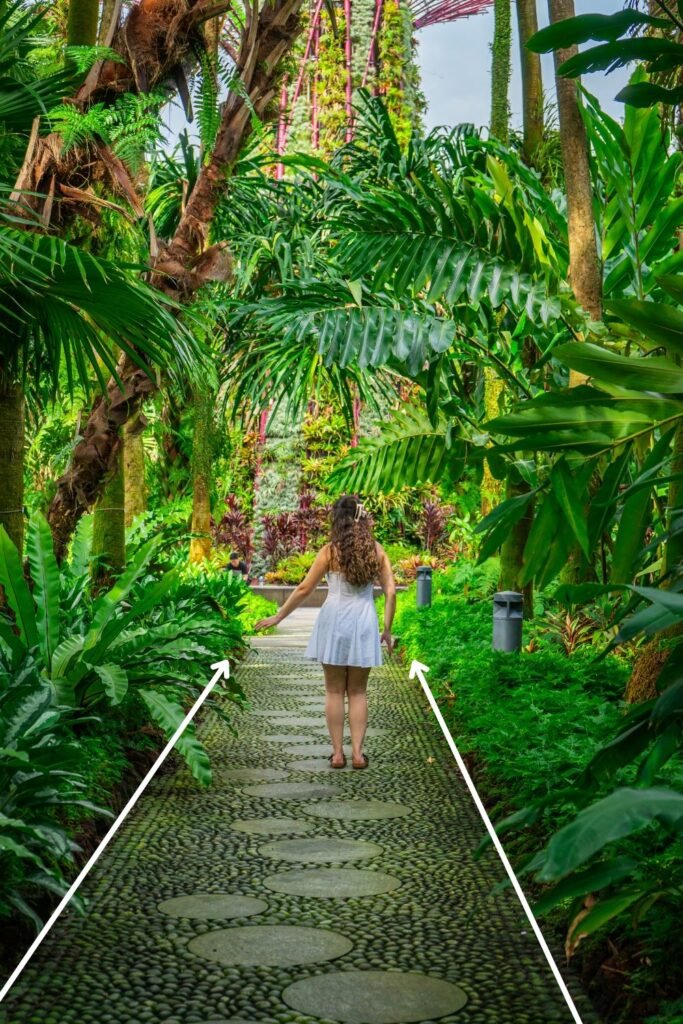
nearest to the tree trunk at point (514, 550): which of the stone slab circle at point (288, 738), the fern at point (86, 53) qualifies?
the stone slab circle at point (288, 738)

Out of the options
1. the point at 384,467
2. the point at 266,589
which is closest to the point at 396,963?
the point at 384,467

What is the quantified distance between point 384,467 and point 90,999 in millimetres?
5942

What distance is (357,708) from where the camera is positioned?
212 inches

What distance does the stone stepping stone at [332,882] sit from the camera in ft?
11.2

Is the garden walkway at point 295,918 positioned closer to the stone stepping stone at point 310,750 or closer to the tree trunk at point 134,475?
the stone stepping stone at point 310,750

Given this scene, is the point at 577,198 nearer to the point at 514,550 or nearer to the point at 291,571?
the point at 514,550

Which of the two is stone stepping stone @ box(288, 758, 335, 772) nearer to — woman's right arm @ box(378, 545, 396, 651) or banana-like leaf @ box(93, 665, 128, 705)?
woman's right arm @ box(378, 545, 396, 651)

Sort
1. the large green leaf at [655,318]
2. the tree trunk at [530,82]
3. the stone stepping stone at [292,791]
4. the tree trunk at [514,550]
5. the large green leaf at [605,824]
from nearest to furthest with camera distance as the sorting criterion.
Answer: the large green leaf at [605,824] < the large green leaf at [655,318] < the stone stepping stone at [292,791] < the tree trunk at [514,550] < the tree trunk at [530,82]

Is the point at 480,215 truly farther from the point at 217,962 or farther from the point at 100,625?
the point at 217,962

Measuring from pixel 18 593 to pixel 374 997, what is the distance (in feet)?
7.96

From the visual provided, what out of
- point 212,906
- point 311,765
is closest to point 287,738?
point 311,765

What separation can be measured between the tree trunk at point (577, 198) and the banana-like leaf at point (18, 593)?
2.96 m

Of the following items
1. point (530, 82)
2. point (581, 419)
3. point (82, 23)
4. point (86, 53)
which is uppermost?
point (530, 82)

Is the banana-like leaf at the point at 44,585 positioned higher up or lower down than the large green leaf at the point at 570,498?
lower down
